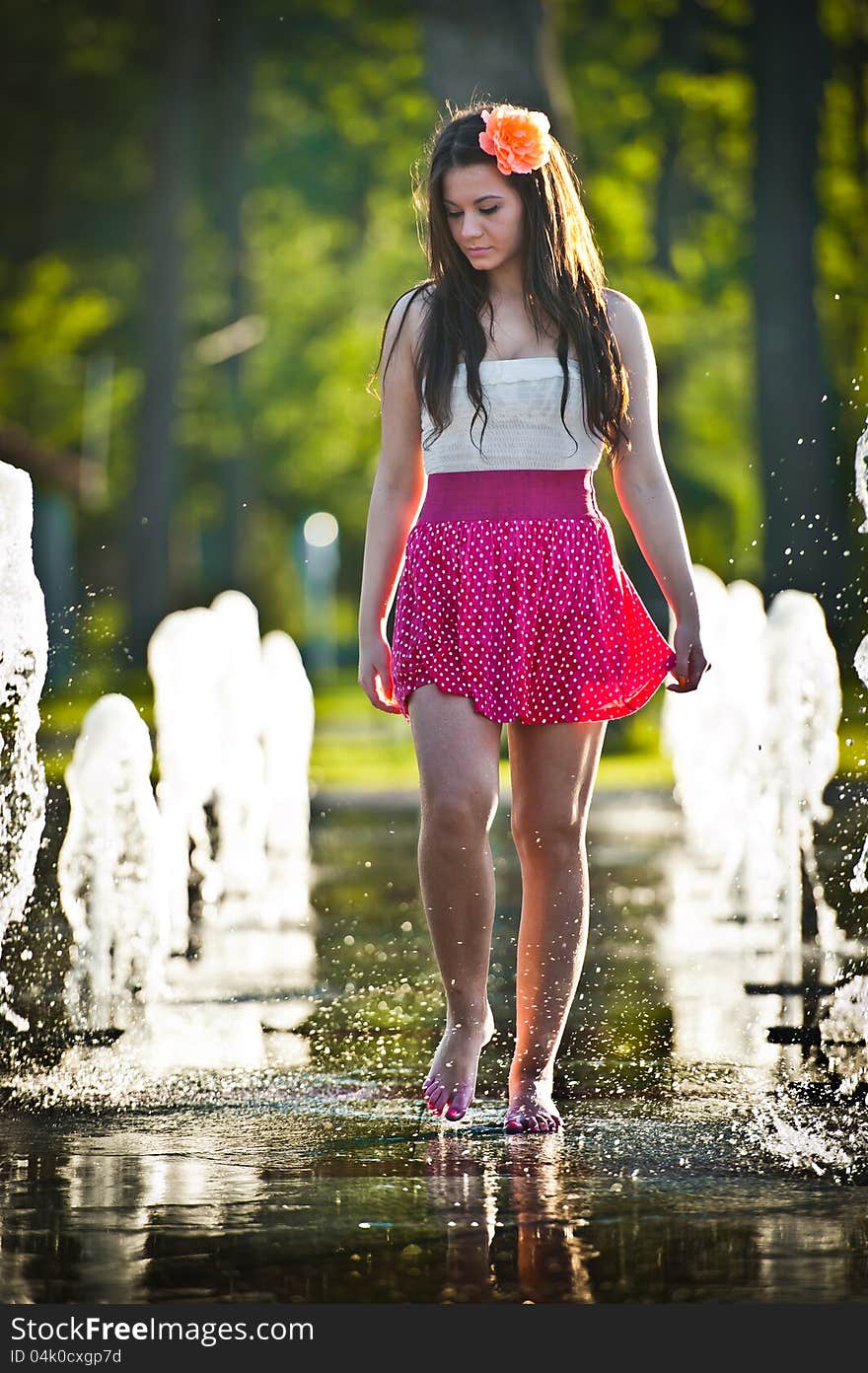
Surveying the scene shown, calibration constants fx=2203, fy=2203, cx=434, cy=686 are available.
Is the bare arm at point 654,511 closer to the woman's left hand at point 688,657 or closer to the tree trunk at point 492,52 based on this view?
the woman's left hand at point 688,657

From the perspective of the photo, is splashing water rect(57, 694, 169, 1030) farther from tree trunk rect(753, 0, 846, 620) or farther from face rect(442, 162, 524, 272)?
tree trunk rect(753, 0, 846, 620)

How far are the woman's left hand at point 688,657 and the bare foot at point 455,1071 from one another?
74 centimetres

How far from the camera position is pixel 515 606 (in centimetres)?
415

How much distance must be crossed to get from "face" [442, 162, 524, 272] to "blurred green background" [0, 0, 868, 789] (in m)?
13.3

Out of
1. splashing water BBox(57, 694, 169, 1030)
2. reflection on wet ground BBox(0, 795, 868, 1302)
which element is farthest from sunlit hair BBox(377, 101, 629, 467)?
splashing water BBox(57, 694, 169, 1030)

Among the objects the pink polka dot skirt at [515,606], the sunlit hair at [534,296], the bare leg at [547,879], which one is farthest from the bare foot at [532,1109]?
the sunlit hair at [534,296]

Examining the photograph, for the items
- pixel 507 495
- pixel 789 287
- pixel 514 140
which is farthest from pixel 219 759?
pixel 789 287

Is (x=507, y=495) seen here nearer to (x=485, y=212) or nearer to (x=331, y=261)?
(x=485, y=212)

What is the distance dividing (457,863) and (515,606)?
0.50 meters

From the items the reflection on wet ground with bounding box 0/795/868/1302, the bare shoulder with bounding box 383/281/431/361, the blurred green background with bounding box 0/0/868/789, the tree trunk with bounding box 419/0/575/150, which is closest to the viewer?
the reflection on wet ground with bounding box 0/795/868/1302

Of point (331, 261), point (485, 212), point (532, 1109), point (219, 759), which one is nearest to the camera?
point (532, 1109)

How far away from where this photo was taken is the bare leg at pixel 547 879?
420 centimetres

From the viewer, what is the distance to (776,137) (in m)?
18.5

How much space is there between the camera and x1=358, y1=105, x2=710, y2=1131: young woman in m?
4.13
